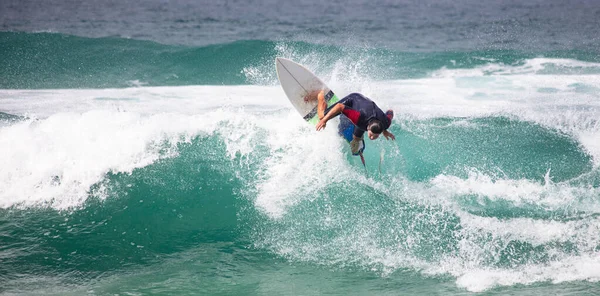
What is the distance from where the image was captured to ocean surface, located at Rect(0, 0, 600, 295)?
5.60 metres

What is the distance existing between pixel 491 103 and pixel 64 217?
9193 millimetres

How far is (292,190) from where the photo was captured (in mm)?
6875

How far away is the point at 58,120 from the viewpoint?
27.7 feet

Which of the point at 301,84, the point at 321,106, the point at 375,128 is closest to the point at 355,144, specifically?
the point at 321,106

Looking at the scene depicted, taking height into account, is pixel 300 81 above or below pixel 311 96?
above

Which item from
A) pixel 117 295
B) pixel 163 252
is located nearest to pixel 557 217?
pixel 163 252

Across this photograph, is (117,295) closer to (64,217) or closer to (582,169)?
(64,217)

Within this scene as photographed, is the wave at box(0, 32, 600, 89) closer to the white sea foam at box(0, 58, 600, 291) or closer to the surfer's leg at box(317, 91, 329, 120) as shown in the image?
the white sea foam at box(0, 58, 600, 291)

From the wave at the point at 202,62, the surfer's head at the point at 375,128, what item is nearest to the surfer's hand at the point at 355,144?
the surfer's head at the point at 375,128

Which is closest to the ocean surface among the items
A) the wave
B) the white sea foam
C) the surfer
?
the white sea foam

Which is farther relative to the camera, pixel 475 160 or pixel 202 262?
pixel 475 160

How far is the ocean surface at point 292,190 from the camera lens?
5602 mm

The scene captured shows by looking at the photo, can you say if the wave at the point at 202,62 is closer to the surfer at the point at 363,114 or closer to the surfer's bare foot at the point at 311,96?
the surfer's bare foot at the point at 311,96

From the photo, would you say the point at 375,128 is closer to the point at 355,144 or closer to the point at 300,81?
the point at 355,144
